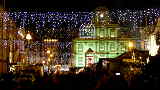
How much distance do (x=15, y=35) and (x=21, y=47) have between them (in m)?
6.84

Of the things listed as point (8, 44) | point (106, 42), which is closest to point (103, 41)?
point (106, 42)

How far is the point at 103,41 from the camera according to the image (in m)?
47.2

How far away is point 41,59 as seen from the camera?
2149 inches

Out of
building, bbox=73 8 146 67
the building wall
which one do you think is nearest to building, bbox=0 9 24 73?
building, bbox=73 8 146 67

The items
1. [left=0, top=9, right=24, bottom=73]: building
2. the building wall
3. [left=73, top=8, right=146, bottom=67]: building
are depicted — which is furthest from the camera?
the building wall

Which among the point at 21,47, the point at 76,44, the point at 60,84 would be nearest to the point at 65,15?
the point at 60,84

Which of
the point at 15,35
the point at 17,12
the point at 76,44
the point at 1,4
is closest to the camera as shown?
the point at 17,12

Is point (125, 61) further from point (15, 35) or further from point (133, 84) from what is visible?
point (15, 35)

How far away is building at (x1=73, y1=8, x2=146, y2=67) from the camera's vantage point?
39.8m

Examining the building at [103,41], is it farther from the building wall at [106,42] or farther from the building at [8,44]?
the building at [8,44]

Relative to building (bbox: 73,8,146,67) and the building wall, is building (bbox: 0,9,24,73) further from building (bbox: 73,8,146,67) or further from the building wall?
the building wall

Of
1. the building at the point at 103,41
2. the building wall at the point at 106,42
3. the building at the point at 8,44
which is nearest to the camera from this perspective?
the building at the point at 8,44

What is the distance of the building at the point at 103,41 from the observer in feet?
131

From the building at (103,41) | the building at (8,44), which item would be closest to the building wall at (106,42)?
the building at (103,41)
